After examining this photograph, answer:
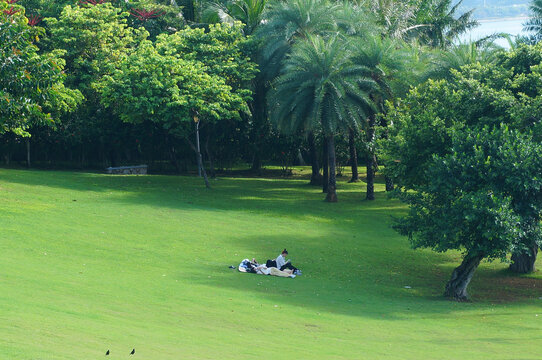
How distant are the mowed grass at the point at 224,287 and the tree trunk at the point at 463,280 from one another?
2.36ft

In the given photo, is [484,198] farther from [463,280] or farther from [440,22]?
[440,22]

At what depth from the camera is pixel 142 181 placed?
4725cm

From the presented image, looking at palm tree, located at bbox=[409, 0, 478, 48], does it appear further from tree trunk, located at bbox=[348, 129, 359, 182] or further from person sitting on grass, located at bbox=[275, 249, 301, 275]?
person sitting on grass, located at bbox=[275, 249, 301, 275]

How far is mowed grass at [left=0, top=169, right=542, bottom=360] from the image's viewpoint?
1448cm

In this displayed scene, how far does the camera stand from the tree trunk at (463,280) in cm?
2344

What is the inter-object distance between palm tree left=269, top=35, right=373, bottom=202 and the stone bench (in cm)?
1540

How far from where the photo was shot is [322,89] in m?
40.1

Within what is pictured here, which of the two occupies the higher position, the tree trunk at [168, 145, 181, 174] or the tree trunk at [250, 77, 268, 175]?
the tree trunk at [250, 77, 268, 175]

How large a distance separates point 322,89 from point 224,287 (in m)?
20.7

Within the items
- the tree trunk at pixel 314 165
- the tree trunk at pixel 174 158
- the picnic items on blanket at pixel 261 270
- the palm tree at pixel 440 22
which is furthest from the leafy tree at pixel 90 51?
the picnic items on blanket at pixel 261 270

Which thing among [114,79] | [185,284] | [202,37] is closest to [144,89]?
[114,79]

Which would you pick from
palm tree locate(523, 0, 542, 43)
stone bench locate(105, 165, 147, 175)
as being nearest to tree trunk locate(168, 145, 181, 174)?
stone bench locate(105, 165, 147, 175)

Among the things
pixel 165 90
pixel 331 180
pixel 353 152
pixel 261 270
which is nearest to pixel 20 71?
Result: pixel 261 270

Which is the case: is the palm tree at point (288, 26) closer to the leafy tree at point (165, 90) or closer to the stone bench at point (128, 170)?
the leafy tree at point (165, 90)
